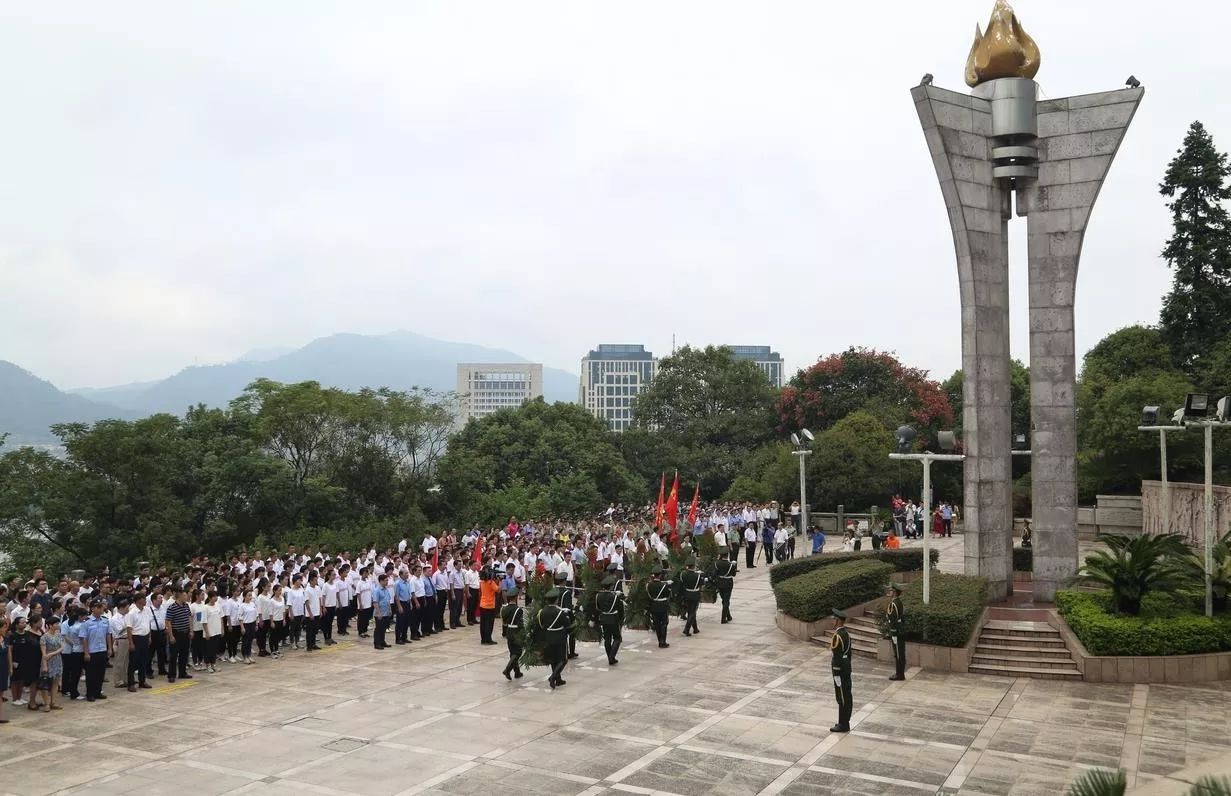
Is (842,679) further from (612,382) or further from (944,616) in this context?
(612,382)

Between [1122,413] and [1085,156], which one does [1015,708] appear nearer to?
[1085,156]

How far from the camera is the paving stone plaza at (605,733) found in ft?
33.2

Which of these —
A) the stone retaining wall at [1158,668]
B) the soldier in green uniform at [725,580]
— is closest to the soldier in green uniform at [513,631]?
the soldier in green uniform at [725,580]

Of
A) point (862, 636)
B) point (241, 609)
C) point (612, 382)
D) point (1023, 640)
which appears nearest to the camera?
point (241, 609)

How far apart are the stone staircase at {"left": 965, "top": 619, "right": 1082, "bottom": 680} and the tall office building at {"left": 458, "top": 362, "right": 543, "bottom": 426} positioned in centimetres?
16994

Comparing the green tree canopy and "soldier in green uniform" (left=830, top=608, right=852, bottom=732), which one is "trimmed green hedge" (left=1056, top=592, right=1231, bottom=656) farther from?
the green tree canopy

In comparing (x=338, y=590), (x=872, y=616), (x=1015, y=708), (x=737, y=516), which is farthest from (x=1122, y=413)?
(x=338, y=590)

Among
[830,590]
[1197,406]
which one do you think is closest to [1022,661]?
[830,590]

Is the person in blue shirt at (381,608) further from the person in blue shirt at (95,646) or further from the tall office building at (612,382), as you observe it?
the tall office building at (612,382)

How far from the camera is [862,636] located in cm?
1697

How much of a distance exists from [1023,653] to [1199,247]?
27.4 metres

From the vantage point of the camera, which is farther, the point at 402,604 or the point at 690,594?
the point at 690,594

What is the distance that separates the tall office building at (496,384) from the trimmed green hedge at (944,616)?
169375 millimetres

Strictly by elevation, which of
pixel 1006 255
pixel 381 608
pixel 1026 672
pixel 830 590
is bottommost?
pixel 1026 672
